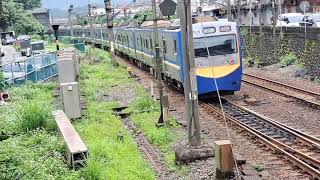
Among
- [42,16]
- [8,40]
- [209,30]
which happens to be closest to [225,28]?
[209,30]

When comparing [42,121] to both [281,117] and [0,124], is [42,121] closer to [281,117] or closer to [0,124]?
[0,124]

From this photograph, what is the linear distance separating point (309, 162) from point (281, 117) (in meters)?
4.96

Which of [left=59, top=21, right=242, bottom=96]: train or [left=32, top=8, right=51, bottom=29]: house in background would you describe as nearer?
[left=59, top=21, right=242, bottom=96]: train

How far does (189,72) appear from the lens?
442 inches

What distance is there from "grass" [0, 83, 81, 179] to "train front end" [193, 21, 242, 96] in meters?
6.30

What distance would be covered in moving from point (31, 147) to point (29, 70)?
48.7 feet

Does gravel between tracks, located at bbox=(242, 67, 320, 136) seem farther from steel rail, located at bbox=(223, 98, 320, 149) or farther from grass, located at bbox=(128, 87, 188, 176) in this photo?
grass, located at bbox=(128, 87, 188, 176)

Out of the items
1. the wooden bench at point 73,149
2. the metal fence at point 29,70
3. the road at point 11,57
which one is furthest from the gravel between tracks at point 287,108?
the road at point 11,57

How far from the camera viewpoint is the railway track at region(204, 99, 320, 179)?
35.4 feet

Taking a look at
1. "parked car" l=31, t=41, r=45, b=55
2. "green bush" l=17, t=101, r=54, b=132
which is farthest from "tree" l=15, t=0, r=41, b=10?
"green bush" l=17, t=101, r=54, b=132

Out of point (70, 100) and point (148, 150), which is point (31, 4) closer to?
point (70, 100)

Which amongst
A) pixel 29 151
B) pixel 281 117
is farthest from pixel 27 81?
pixel 29 151

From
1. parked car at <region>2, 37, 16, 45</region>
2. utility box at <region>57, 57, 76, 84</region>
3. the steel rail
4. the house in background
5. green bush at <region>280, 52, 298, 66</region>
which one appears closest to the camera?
the steel rail

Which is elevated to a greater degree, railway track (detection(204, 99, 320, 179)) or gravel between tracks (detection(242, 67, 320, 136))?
railway track (detection(204, 99, 320, 179))
